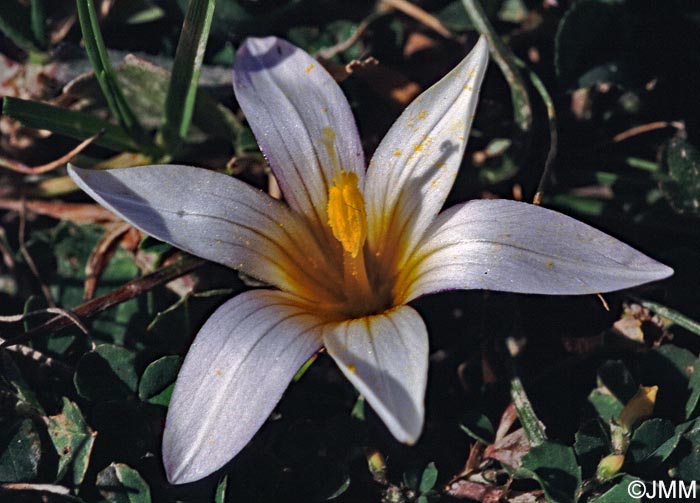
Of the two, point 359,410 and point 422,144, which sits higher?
point 422,144

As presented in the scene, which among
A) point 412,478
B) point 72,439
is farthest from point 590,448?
point 72,439

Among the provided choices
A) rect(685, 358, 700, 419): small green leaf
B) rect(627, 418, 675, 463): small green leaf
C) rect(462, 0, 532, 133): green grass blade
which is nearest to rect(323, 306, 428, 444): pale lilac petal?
rect(627, 418, 675, 463): small green leaf

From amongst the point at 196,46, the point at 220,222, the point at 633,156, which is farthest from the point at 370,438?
the point at 633,156

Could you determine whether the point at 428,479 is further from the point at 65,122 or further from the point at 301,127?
the point at 65,122

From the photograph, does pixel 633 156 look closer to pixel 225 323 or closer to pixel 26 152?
pixel 225 323

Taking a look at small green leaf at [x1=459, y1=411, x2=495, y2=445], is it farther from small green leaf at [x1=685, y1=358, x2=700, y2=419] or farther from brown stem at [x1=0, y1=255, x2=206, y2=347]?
brown stem at [x1=0, y1=255, x2=206, y2=347]

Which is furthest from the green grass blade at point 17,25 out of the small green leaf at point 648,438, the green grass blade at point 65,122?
the small green leaf at point 648,438
